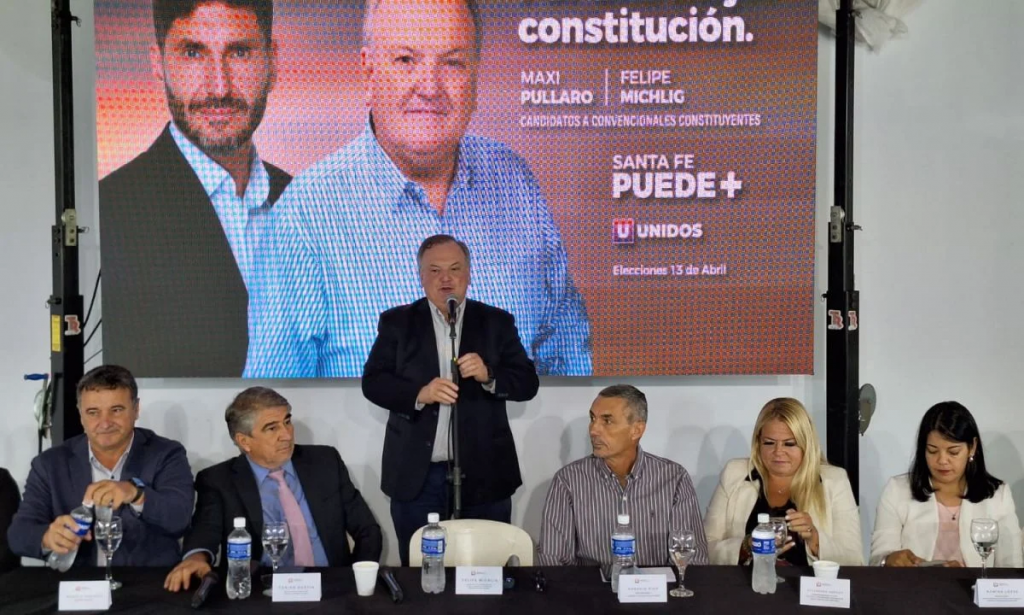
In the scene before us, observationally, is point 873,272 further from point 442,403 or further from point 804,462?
point 442,403

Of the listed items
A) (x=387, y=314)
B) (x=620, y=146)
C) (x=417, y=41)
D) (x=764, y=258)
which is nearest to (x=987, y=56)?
(x=764, y=258)

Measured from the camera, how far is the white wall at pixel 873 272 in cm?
449

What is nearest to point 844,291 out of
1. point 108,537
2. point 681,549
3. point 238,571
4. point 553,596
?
point 681,549

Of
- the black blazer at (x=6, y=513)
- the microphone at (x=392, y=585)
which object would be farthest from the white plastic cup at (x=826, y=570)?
the black blazer at (x=6, y=513)

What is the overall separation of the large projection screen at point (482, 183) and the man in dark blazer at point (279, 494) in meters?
1.07

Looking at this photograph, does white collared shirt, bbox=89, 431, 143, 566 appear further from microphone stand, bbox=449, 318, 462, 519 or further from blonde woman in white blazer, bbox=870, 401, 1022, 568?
blonde woman in white blazer, bbox=870, 401, 1022, 568

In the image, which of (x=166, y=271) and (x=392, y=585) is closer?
(x=392, y=585)

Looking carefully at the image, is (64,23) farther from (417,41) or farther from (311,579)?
(311,579)

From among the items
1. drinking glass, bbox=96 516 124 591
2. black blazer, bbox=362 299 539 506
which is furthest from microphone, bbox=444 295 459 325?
drinking glass, bbox=96 516 124 591

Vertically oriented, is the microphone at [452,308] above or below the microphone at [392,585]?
above

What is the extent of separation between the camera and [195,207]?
4.34 metres

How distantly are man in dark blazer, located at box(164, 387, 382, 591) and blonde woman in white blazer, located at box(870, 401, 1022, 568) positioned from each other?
1.74 m

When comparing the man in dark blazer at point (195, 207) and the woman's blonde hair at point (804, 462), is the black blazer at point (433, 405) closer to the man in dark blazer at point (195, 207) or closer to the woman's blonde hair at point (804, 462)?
the man in dark blazer at point (195, 207)

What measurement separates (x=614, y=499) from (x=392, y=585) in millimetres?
946
